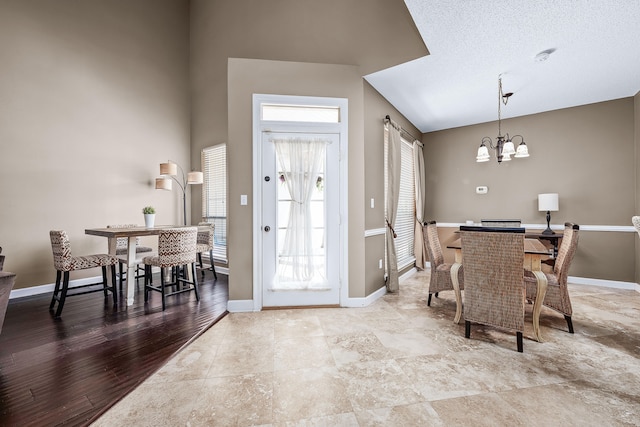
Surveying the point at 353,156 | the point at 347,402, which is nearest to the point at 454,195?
the point at 353,156

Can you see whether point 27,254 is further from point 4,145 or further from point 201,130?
point 201,130

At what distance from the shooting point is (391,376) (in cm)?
189

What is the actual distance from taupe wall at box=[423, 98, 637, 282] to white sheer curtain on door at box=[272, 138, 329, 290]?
3461 mm

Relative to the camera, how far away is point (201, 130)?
5301 millimetres

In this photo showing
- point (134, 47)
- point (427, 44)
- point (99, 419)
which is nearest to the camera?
point (99, 419)

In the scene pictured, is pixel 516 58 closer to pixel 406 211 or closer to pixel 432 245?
pixel 432 245

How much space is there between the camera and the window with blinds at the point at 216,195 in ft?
16.7

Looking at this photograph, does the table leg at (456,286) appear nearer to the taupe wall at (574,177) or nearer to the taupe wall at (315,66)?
the taupe wall at (315,66)

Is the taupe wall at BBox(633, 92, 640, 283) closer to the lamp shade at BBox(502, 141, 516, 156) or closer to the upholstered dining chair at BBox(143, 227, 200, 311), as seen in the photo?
the lamp shade at BBox(502, 141, 516, 156)

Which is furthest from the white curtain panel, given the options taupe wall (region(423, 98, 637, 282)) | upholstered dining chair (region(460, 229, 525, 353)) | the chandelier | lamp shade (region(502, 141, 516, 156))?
taupe wall (region(423, 98, 637, 282))

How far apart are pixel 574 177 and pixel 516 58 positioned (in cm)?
256

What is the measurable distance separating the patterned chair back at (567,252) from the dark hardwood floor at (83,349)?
3.43m

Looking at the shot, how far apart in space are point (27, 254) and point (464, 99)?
639cm

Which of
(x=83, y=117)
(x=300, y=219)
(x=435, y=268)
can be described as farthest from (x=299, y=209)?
(x=83, y=117)
